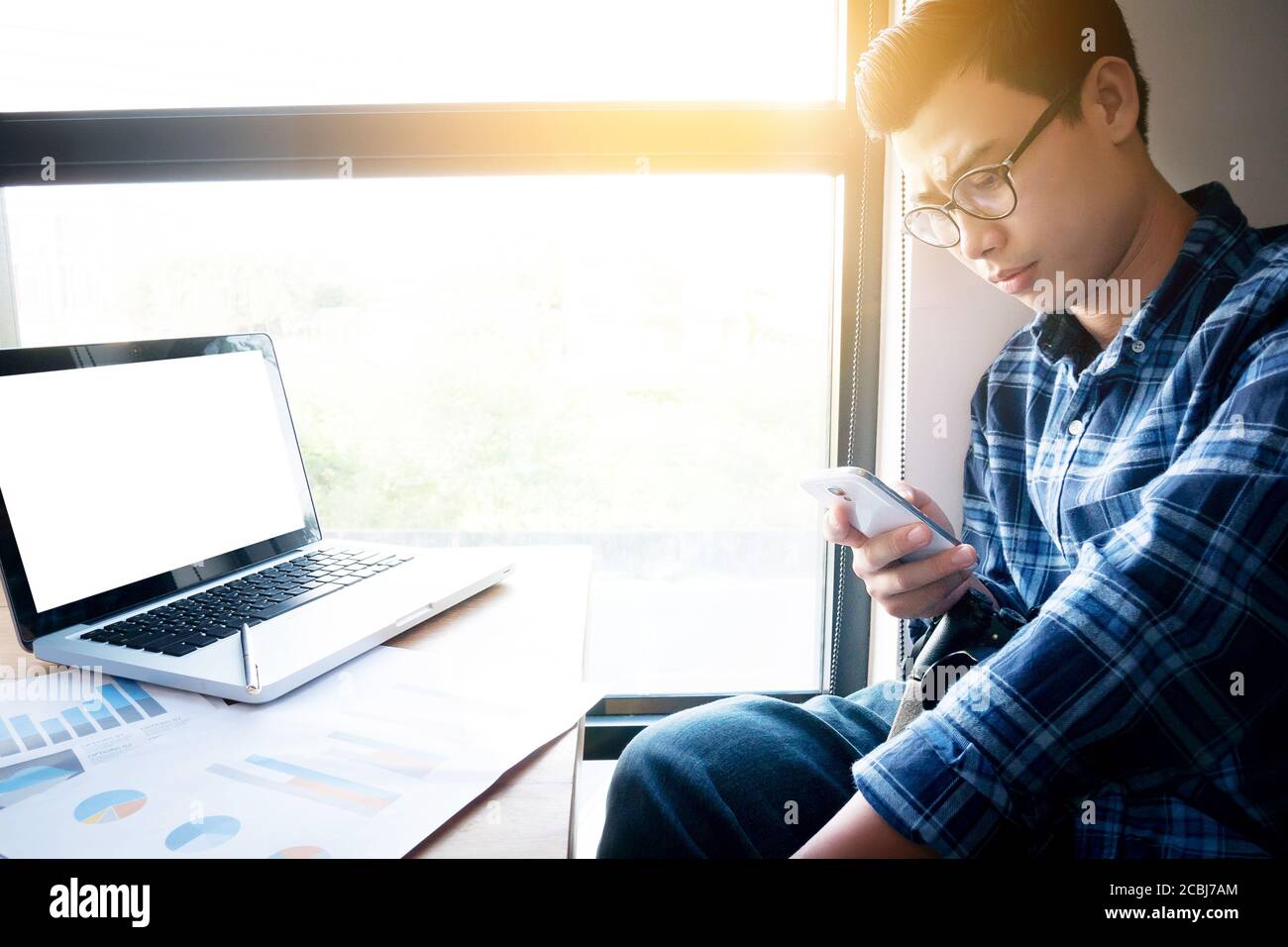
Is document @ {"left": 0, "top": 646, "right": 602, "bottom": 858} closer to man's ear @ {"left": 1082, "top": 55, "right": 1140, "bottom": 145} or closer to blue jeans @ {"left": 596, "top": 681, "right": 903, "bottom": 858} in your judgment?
blue jeans @ {"left": 596, "top": 681, "right": 903, "bottom": 858}

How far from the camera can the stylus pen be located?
0.58m

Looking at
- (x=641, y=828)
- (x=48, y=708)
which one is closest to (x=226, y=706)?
(x=48, y=708)

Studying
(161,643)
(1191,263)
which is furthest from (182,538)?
(1191,263)

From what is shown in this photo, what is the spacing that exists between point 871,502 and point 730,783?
0.94 ft

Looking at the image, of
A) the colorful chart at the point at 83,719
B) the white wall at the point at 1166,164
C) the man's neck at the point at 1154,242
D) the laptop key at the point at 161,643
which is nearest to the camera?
the colorful chart at the point at 83,719

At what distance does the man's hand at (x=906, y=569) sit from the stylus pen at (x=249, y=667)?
0.54 m

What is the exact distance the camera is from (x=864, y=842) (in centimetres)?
49

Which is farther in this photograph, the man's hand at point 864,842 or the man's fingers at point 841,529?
the man's fingers at point 841,529

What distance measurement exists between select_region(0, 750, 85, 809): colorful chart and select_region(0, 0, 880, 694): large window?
71cm

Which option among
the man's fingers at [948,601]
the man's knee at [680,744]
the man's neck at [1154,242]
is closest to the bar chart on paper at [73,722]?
the man's knee at [680,744]

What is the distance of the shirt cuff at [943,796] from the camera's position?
47cm

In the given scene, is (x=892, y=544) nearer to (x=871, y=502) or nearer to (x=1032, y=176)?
(x=871, y=502)

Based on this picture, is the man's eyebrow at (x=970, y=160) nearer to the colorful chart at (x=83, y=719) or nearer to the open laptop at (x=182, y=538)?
the open laptop at (x=182, y=538)

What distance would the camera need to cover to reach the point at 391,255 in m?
1.15
